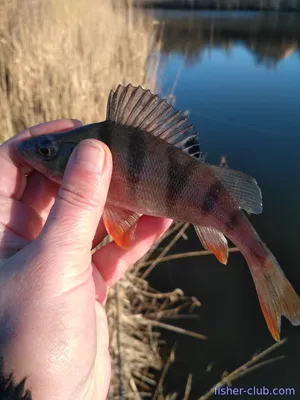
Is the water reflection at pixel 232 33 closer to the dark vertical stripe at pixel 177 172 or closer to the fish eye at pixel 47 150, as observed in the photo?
the fish eye at pixel 47 150

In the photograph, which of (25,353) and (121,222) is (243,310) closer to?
(121,222)

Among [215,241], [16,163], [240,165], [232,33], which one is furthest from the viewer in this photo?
[232,33]

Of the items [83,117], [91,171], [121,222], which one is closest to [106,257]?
[121,222]

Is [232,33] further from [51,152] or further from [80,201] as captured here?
[80,201]


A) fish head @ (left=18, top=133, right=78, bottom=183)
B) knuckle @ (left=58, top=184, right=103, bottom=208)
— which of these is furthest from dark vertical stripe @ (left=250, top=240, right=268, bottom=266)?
fish head @ (left=18, top=133, right=78, bottom=183)

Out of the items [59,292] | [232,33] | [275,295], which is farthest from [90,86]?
[232,33]

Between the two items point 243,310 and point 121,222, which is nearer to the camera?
point 121,222
